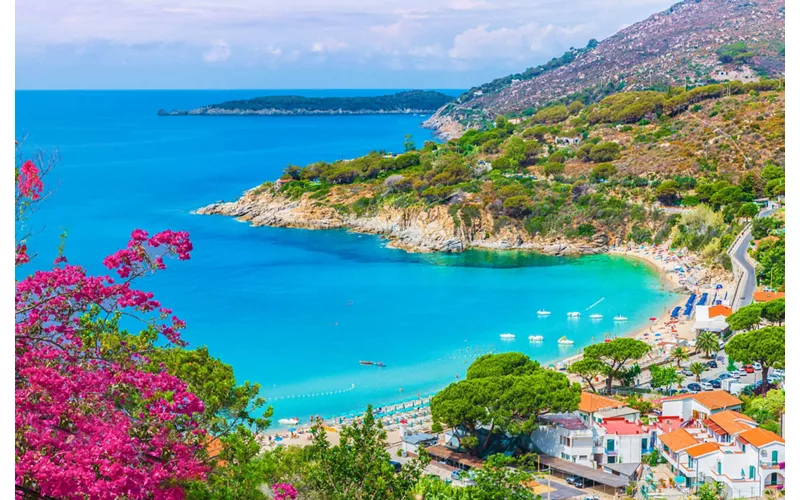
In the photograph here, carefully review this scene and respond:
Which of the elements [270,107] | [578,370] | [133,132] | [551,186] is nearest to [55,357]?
[578,370]

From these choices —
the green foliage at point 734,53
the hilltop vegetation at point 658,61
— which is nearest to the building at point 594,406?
the hilltop vegetation at point 658,61

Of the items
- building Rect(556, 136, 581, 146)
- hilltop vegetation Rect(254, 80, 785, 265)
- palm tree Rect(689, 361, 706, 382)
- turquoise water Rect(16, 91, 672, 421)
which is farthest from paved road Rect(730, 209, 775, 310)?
building Rect(556, 136, 581, 146)

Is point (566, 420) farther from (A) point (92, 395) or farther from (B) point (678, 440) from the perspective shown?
(A) point (92, 395)

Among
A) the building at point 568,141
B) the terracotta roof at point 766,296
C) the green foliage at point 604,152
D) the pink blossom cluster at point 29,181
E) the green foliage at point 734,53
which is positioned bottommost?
the terracotta roof at point 766,296

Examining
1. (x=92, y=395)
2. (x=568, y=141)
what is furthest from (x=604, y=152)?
(x=92, y=395)

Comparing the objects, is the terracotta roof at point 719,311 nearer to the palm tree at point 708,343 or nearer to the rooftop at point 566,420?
the palm tree at point 708,343

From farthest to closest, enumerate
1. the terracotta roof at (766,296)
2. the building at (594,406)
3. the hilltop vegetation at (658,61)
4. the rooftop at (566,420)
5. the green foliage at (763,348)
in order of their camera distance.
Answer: the hilltop vegetation at (658,61), the terracotta roof at (766,296), the green foliage at (763,348), the building at (594,406), the rooftop at (566,420)

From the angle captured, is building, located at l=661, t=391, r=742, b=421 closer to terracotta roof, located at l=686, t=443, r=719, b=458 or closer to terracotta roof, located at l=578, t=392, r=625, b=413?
terracotta roof, located at l=578, t=392, r=625, b=413
